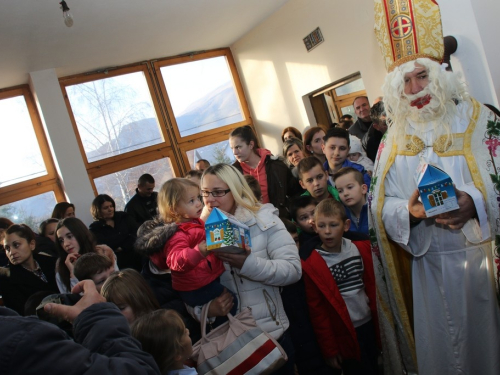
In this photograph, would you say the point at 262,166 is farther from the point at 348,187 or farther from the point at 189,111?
the point at 189,111

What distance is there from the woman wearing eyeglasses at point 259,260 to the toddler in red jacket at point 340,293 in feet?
0.98

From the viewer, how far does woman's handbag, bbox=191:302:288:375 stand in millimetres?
1789

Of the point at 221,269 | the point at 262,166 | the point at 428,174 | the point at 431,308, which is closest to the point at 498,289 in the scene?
the point at 431,308

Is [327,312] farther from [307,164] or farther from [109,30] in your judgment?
[109,30]

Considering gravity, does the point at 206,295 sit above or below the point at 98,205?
below

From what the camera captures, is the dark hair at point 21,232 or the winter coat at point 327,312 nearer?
the winter coat at point 327,312

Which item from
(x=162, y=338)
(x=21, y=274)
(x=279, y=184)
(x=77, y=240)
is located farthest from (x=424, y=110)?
(x=21, y=274)

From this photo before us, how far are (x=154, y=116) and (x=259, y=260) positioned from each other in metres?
5.72

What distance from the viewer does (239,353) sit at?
1.80 metres

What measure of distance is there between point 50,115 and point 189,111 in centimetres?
219

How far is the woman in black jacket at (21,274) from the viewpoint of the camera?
3088 millimetres

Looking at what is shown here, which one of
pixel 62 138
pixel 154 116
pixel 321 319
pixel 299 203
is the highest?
pixel 154 116

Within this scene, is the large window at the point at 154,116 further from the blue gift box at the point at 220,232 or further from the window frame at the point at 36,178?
the blue gift box at the point at 220,232

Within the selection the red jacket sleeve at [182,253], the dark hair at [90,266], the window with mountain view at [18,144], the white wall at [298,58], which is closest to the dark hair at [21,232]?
the dark hair at [90,266]
